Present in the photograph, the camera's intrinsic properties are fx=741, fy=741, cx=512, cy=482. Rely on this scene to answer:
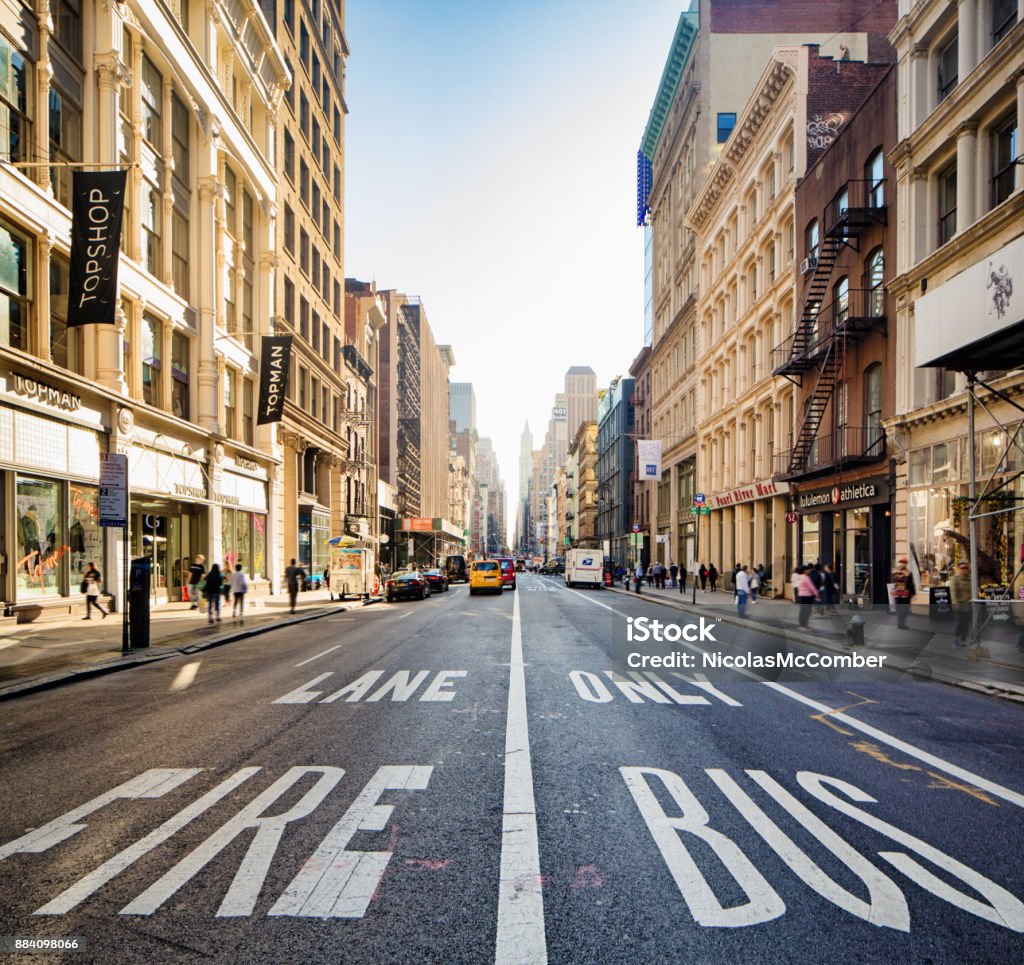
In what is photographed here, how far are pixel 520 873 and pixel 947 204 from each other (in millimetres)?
23999

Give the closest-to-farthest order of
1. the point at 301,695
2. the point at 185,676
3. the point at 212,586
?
1. the point at 301,695
2. the point at 185,676
3. the point at 212,586

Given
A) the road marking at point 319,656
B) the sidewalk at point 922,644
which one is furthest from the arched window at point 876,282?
the road marking at point 319,656

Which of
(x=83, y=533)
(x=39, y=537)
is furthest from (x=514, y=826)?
(x=83, y=533)

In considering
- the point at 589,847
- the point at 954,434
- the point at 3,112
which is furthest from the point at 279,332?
the point at 589,847

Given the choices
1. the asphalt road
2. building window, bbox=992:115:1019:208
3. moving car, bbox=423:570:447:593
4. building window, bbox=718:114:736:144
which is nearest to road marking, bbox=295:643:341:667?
the asphalt road

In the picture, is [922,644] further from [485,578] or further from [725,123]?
[725,123]

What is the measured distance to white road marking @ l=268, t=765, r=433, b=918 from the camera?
393 cm

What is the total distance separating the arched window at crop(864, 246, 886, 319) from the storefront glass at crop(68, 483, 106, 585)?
25078 mm

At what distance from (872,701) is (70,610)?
63.5 feet

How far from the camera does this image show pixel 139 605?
1470 centimetres

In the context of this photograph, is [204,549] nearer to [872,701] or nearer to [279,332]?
[279,332]

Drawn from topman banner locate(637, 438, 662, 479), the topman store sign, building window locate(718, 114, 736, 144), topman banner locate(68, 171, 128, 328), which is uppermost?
building window locate(718, 114, 736, 144)

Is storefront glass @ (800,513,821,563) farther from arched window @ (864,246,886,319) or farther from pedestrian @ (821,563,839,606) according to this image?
pedestrian @ (821,563,839,606)

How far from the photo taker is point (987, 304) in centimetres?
1231
